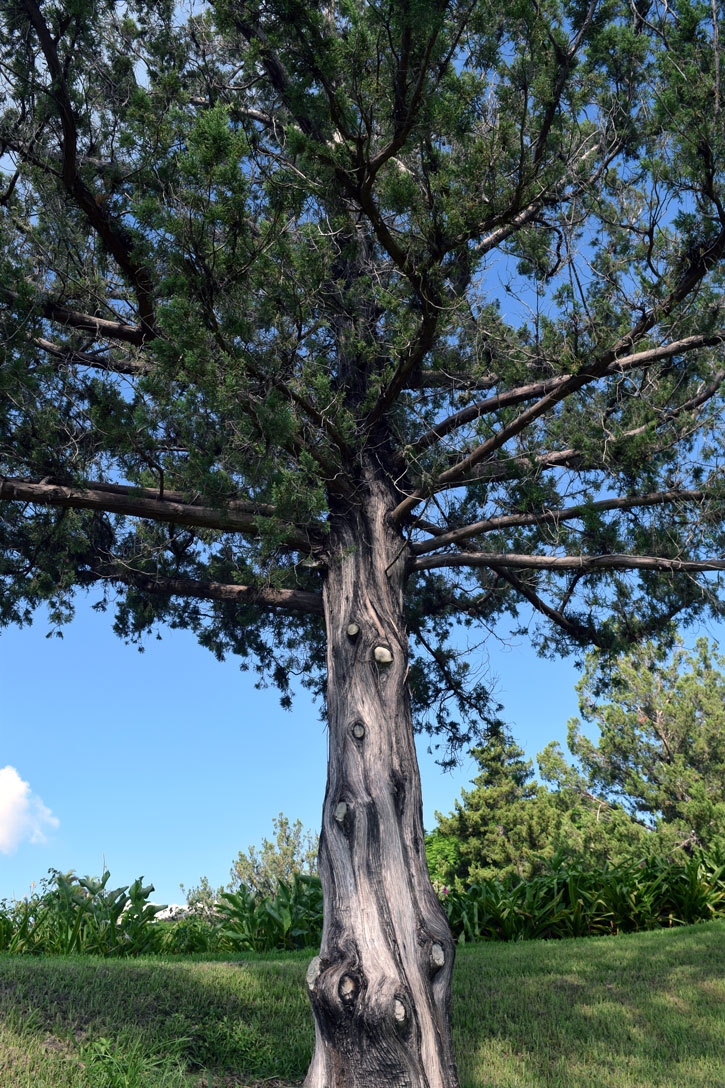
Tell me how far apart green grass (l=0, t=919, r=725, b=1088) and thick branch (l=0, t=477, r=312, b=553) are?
355 centimetres

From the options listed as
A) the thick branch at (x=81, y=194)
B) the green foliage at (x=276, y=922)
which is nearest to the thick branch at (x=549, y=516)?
the thick branch at (x=81, y=194)

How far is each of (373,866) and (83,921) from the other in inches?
216

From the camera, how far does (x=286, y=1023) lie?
19.5ft

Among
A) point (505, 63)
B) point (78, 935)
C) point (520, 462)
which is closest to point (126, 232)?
point (505, 63)

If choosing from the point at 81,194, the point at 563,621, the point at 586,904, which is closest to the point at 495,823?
the point at 586,904

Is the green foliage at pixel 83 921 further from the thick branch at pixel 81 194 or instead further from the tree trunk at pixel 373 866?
the thick branch at pixel 81 194

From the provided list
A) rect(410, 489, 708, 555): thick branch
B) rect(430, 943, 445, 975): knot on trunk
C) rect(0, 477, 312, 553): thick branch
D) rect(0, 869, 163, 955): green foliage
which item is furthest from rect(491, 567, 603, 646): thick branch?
rect(0, 869, 163, 955): green foliage

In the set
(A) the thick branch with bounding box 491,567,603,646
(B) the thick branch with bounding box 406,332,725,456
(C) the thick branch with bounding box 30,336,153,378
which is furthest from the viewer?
(A) the thick branch with bounding box 491,567,603,646

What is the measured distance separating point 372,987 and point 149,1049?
1.68m

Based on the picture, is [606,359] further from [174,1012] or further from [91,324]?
[174,1012]

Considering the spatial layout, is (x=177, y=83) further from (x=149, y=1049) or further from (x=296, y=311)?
(x=149, y=1049)

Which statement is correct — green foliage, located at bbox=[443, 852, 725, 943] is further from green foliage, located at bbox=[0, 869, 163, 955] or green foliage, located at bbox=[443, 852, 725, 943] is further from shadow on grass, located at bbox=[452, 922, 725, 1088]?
green foliage, located at bbox=[0, 869, 163, 955]

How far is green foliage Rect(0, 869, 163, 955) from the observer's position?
8578mm

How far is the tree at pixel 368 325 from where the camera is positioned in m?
4.59
